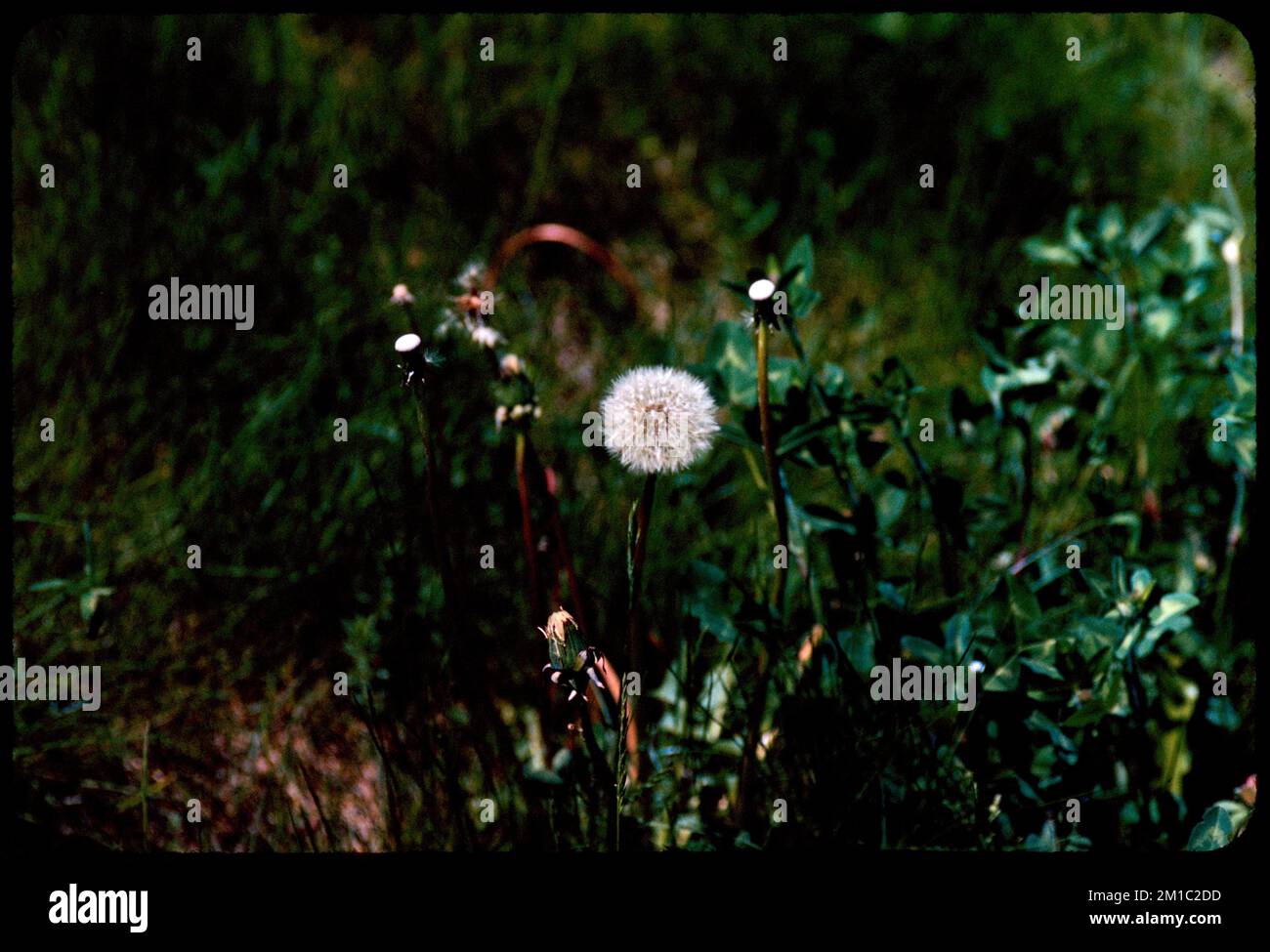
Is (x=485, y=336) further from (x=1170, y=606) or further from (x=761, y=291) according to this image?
(x=1170, y=606)

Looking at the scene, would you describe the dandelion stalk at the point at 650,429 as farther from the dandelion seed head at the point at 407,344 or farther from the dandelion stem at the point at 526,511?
the dandelion seed head at the point at 407,344

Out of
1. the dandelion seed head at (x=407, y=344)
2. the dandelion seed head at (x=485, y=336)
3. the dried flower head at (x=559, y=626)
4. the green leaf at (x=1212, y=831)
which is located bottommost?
the green leaf at (x=1212, y=831)

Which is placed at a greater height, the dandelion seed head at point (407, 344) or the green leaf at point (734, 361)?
the green leaf at point (734, 361)

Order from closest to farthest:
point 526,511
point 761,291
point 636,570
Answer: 1. point 761,291
2. point 636,570
3. point 526,511

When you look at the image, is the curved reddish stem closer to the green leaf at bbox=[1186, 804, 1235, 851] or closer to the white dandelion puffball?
the white dandelion puffball

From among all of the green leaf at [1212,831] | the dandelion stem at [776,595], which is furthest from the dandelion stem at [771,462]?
the green leaf at [1212,831]

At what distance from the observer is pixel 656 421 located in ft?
4.28

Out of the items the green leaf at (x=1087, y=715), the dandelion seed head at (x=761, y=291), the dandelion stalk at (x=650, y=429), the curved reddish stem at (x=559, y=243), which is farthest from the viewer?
the curved reddish stem at (x=559, y=243)

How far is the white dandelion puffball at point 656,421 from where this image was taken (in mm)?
1297

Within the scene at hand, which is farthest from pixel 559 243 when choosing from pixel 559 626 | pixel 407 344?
pixel 559 626

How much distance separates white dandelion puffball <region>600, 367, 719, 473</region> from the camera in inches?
51.1

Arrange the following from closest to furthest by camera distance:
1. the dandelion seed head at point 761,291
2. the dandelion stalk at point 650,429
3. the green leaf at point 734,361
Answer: the dandelion seed head at point 761,291 → the dandelion stalk at point 650,429 → the green leaf at point 734,361

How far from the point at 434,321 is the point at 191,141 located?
0.69 metres
